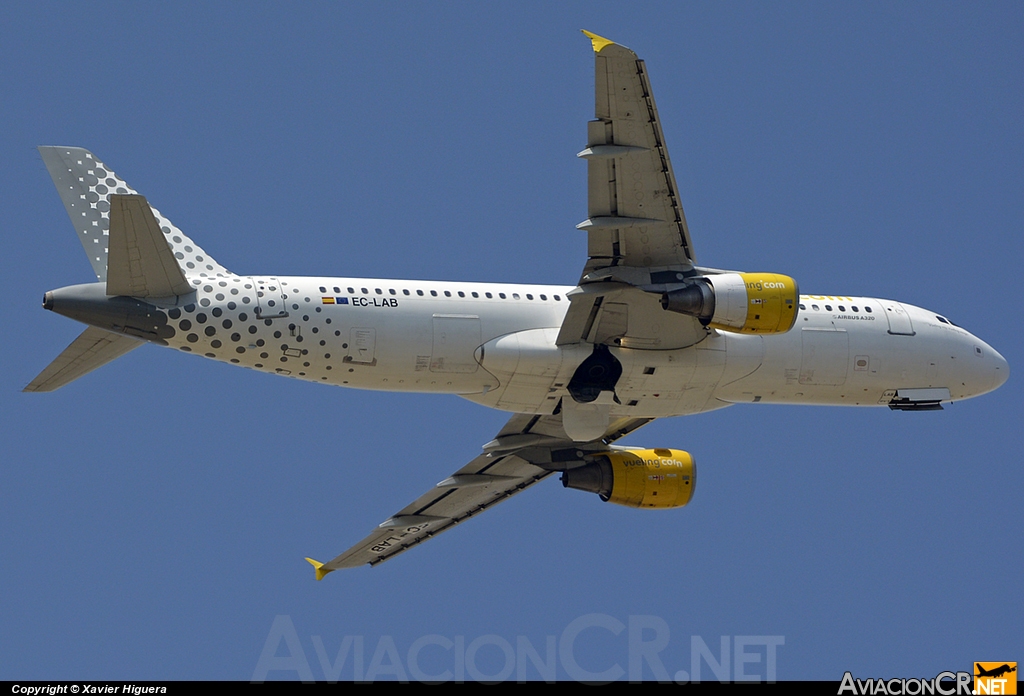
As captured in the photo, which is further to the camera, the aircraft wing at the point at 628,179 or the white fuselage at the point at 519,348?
the white fuselage at the point at 519,348

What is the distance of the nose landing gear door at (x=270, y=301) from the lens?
108 feet

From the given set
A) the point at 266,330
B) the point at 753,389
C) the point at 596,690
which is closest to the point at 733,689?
the point at 596,690

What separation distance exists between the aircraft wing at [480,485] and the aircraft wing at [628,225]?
6100 millimetres

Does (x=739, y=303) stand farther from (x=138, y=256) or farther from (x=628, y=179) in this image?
(x=138, y=256)

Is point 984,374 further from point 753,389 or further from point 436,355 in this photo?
point 436,355

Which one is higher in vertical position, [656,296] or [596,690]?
[656,296]

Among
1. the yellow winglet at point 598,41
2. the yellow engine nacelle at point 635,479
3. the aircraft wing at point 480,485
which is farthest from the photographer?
the aircraft wing at point 480,485

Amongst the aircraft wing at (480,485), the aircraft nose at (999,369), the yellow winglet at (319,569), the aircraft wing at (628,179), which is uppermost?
the aircraft wing at (628,179)

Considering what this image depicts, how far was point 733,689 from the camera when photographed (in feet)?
100

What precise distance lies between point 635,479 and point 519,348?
8.17 meters

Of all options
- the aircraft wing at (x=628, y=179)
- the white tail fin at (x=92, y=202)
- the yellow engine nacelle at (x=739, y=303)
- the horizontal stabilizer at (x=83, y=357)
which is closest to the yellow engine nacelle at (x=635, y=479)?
the yellow engine nacelle at (x=739, y=303)

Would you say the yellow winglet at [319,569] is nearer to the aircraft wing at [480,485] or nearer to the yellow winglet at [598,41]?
the aircraft wing at [480,485]

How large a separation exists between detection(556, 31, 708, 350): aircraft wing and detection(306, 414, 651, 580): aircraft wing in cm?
610

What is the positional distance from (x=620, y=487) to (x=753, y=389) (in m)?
5.83
